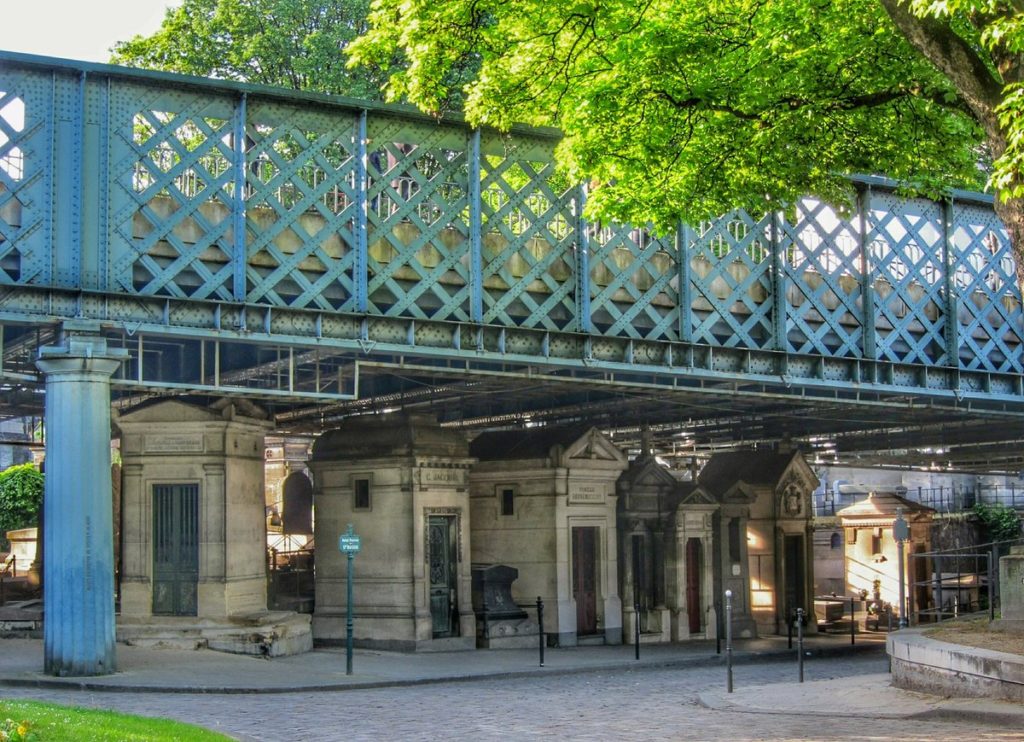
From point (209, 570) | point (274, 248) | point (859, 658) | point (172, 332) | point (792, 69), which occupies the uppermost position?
point (792, 69)

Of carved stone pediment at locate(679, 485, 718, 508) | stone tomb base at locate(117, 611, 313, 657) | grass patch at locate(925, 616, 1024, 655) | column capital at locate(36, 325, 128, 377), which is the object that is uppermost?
column capital at locate(36, 325, 128, 377)

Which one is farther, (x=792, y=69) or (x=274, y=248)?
(x=274, y=248)

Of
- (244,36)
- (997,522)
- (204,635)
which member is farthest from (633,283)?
(997,522)

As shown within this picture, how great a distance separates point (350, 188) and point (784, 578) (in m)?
18.4

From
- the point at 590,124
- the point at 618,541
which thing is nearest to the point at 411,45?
the point at 590,124

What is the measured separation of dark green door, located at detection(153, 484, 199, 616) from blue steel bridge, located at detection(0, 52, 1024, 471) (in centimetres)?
192

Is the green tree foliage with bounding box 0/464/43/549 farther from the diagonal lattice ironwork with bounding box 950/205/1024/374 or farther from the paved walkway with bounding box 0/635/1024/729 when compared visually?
the diagonal lattice ironwork with bounding box 950/205/1024/374

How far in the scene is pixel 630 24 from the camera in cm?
2091

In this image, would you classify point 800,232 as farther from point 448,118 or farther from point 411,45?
point 411,45

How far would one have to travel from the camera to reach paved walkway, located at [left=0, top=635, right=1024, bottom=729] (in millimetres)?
16859

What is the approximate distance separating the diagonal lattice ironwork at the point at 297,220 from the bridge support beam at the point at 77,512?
124 inches

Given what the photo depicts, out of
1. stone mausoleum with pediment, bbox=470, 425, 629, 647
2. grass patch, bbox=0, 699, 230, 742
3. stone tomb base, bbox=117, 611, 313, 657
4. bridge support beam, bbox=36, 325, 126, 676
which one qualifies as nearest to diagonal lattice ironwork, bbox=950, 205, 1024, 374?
stone mausoleum with pediment, bbox=470, 425, 629, 647

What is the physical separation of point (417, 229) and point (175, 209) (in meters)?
4.51

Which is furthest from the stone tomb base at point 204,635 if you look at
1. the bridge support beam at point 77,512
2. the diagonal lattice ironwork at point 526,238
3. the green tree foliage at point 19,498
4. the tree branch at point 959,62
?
the green tree foliage at point 19,498
